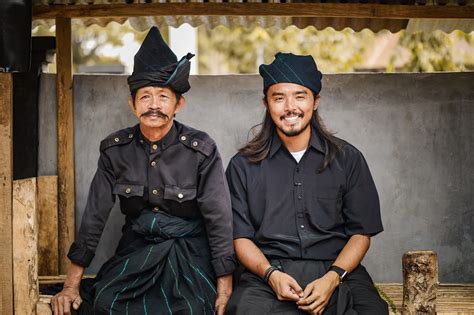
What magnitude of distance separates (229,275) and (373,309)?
3.12 ft

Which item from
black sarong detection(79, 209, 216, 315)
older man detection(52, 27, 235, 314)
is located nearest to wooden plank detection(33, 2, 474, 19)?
older man detection(52, 27, 235, 314)

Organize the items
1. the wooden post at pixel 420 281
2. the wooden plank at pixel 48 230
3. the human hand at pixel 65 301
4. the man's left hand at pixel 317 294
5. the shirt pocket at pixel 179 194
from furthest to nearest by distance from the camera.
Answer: the wooden plank at pixel 48 230 < the shirt pocket at pixel 179 194 < the human hand at pixel 65 301 < the man's left hand at pixel 317 294 < the wooden post at pixel 420 281

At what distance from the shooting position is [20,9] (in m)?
4.36

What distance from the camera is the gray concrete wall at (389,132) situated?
6.04 m

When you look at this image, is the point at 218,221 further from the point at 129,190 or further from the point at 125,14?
the point at 125,14

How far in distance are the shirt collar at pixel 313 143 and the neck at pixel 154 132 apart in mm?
698

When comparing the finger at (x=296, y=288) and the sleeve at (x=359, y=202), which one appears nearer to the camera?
the finger at (x=296, y=288)

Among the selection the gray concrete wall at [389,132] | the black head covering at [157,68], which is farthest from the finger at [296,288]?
the gray concrete wall at [389,132]

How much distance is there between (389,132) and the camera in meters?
6.07

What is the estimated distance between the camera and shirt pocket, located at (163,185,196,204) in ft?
15.8

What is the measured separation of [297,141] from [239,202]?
0.56 m

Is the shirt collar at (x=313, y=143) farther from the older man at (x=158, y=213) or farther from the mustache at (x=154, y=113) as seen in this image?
the mustache at (x=154, y=113)

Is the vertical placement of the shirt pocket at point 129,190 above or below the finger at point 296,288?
above

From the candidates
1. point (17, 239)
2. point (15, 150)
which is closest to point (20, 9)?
point (17, 239)
